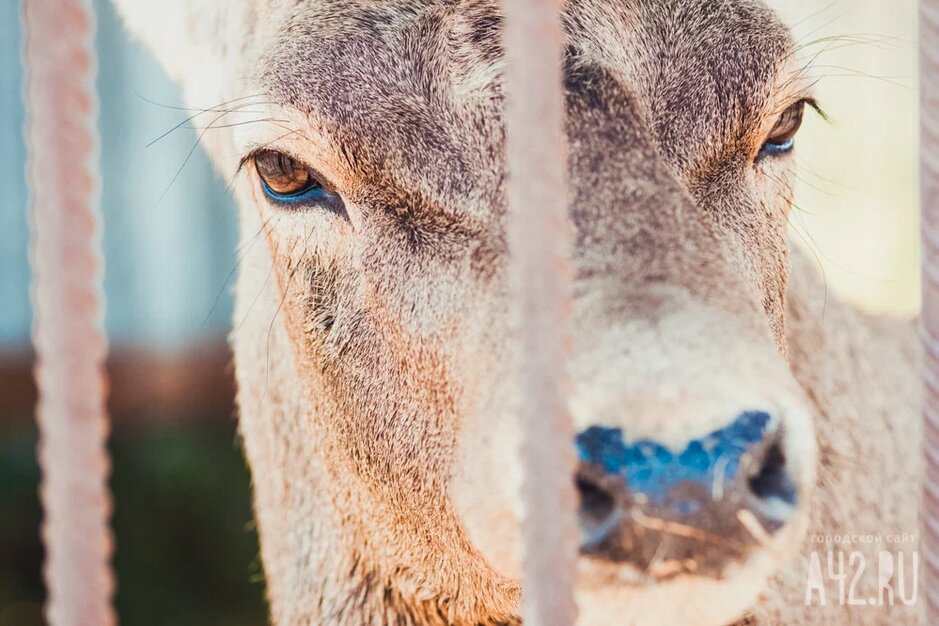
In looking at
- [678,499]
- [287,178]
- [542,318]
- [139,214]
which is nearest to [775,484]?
[678,499]

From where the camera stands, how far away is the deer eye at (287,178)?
1.98 meters

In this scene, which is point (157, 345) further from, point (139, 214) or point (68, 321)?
point (68, 321)

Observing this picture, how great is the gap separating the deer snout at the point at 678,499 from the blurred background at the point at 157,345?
435cm

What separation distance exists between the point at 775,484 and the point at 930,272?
35 centimetres

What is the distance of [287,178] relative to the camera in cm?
200

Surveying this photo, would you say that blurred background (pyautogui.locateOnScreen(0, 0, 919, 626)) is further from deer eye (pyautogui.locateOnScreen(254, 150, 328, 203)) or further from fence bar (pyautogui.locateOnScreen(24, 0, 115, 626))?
fence bar (pyautogui.locateOnScreen(24, 0, 115, 626))

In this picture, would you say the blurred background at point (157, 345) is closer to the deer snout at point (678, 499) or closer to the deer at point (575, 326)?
the deer at point (575, 326)

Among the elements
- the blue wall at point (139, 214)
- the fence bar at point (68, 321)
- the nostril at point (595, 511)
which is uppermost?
the blue wall at point (139, 214)

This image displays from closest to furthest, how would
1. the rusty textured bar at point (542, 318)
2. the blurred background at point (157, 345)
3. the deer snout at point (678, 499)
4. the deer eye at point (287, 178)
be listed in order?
1. the rusty textured bar at point (542, 318)
2. the deer snout at point (678, 499)
3. the deer eye at point (287, 178)
4. the blurred background at point (157, 345)

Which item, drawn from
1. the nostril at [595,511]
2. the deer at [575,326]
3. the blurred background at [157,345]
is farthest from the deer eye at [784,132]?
the blurred background at [157,345]

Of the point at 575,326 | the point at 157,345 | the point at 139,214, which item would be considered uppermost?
the point at 139,214

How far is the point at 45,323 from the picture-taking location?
1246mm

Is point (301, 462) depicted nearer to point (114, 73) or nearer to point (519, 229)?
point (519, 229)

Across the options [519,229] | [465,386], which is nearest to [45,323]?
[519,229]
